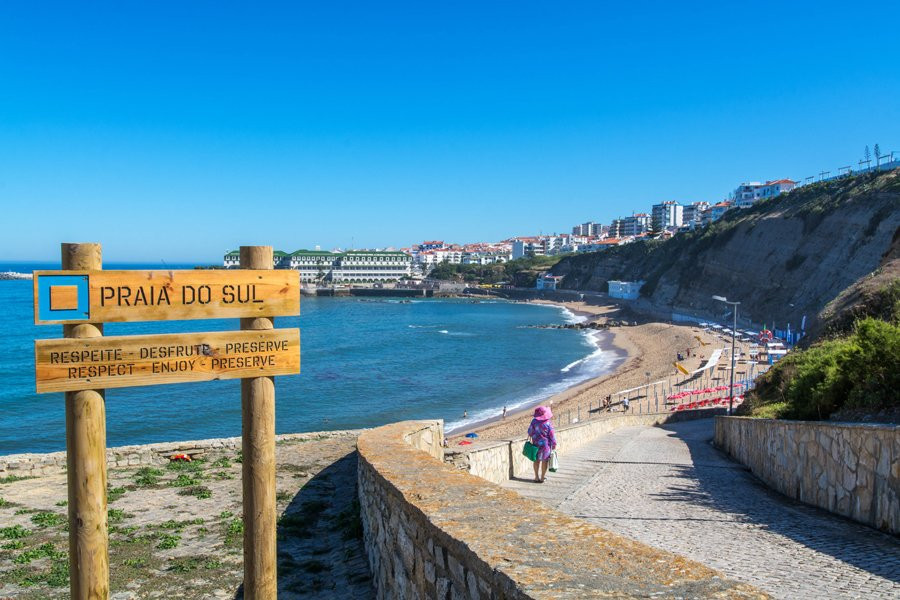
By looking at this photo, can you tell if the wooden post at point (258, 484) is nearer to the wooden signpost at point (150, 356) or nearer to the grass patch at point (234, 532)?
the wooden signpost at point (150, 356)

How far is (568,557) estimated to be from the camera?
3.14 meters

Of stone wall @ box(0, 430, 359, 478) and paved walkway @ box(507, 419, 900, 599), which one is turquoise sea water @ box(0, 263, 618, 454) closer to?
stone wall @ box(0, 430, 359, 478)

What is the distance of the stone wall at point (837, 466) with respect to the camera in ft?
24.2

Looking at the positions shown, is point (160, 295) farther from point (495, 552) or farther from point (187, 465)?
point (187, 465)

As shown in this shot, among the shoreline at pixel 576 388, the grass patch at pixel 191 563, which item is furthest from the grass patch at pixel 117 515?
the shoreline at pixel 576 388

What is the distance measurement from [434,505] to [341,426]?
2648cm

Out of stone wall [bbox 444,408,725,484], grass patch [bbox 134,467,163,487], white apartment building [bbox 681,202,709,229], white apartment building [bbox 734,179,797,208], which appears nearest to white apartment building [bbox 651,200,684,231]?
white apartment building [bbox 681,202,709,229]

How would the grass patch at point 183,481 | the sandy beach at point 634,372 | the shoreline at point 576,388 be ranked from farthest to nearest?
the sandy beach at point 634,372 → the shoreline at point 576,388 → the grass patch at point 183,481

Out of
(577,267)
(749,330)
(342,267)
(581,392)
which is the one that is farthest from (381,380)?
(342,267)

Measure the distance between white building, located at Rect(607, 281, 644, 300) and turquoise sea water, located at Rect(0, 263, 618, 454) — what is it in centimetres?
2892

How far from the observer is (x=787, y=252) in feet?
217

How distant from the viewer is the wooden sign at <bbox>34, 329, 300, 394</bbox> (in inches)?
147

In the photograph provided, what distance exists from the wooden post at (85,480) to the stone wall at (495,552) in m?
1.81

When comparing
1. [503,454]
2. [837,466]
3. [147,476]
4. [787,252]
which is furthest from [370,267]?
[837,466]
